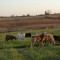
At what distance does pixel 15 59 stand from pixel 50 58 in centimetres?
187

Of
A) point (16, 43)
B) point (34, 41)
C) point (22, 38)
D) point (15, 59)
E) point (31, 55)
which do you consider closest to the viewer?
point (15, 59)

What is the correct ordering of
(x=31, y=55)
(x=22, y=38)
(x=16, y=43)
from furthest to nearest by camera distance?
(x=22, y=38) → (x=16, y=43) → (x=31, y=55)

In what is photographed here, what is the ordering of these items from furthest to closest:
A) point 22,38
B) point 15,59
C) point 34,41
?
point 22,38
point 34,41
point 15,59

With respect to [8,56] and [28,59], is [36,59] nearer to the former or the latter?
[28,59]

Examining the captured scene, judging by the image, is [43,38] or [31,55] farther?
[43,38]

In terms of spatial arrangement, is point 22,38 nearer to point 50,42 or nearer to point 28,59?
point 50,42

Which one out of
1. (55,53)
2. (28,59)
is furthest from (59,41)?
(28,59)

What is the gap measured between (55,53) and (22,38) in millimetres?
11026

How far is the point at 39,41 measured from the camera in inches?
806

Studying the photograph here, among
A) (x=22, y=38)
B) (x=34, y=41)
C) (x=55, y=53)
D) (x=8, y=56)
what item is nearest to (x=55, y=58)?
(x=55, y=53)

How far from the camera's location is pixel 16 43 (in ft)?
76.1

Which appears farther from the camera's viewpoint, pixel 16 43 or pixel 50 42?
pixel 16 43

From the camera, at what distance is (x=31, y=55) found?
1516 cm

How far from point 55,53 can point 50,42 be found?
530cm
